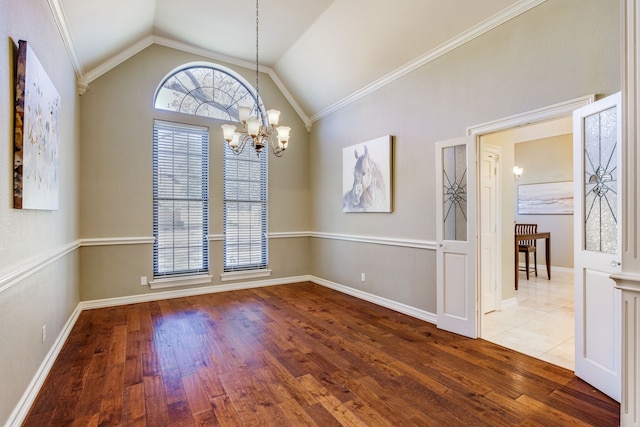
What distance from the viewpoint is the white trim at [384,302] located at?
147 inches

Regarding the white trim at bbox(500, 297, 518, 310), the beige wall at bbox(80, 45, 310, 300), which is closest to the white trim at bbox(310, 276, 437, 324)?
the white trim at bbox(500, 297, 518, 310)

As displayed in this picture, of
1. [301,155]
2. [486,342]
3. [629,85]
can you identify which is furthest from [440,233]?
[301,155]

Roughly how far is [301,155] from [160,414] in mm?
4756

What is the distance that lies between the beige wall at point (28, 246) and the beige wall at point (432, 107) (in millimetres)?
3661

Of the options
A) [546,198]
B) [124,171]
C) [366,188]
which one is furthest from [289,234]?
[546,198]

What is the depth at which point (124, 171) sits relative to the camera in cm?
447

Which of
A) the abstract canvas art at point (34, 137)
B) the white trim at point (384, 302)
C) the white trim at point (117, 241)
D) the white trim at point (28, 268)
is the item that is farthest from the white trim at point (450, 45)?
the white trim at point (28, 268)

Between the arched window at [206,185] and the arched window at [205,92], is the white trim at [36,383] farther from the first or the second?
the arched window at [205,92]

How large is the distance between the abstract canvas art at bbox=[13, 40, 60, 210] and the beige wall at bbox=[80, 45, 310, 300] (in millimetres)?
1656

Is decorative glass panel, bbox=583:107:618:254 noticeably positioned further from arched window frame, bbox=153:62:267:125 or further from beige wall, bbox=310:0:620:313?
arched window frame, bbox=153:62:267:125

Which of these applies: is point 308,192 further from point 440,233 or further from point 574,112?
point 574,112

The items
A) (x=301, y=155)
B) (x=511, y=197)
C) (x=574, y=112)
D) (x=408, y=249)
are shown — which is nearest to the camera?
(x=574, y=112)

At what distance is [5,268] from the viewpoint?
1.72m

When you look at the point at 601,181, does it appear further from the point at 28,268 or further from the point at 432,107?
the point at 28,268
